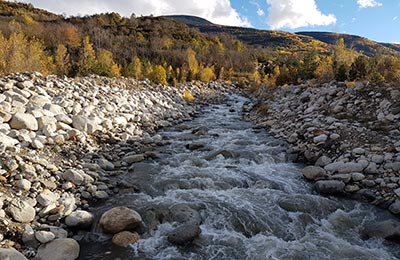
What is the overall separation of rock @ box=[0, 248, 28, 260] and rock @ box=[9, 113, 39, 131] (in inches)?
142

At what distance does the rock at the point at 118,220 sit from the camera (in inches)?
192

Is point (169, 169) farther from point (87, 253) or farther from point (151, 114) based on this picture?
point (151, 114)

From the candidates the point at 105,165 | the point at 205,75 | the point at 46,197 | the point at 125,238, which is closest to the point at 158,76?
the point at 205,75

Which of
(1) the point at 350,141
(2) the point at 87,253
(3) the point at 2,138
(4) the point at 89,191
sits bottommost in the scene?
(2) the point at 87,253

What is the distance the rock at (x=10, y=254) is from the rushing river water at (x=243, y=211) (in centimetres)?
81

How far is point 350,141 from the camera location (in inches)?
310

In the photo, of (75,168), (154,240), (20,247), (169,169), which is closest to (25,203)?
(20,247)

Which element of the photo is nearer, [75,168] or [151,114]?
[75,168]

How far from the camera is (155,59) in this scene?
105ft

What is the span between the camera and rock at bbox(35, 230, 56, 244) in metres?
4.36

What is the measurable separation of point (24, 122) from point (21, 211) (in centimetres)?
285

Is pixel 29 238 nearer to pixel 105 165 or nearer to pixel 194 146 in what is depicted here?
pixel 105 165

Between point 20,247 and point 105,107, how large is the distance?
6533 mm

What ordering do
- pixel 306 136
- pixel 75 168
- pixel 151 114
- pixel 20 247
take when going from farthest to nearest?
pixel 151 114 < pixel 306 136 < pixel 75 168 < pixel 20 247
